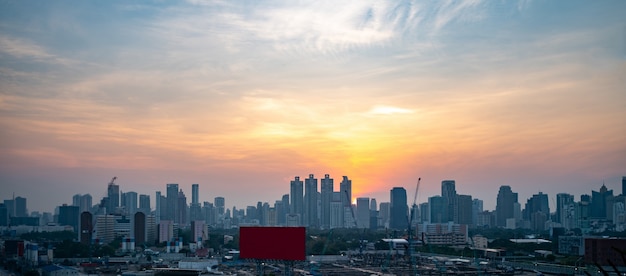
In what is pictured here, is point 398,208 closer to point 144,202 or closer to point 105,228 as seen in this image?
point 144,202

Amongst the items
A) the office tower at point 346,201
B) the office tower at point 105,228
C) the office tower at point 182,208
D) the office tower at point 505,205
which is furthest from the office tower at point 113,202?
the office tower at point 505,205

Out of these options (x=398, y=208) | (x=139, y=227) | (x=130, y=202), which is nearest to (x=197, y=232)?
(x=139, y=227)

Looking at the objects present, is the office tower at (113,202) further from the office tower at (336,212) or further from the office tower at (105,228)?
the office tower at (336,212)

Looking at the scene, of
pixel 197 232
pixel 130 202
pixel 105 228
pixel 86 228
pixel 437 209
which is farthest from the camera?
pixel 437 209

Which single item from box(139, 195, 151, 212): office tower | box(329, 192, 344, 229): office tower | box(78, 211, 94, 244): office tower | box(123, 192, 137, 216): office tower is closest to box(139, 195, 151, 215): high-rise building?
box(139, 195, 151, 212): office tower

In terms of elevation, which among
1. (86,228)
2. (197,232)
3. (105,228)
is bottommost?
(197,232)

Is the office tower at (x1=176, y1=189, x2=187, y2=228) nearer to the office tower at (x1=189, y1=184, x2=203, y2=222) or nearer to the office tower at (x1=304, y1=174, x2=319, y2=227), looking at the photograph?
the office tower at (x1=189, y1=184, x2=203, y2=222)
